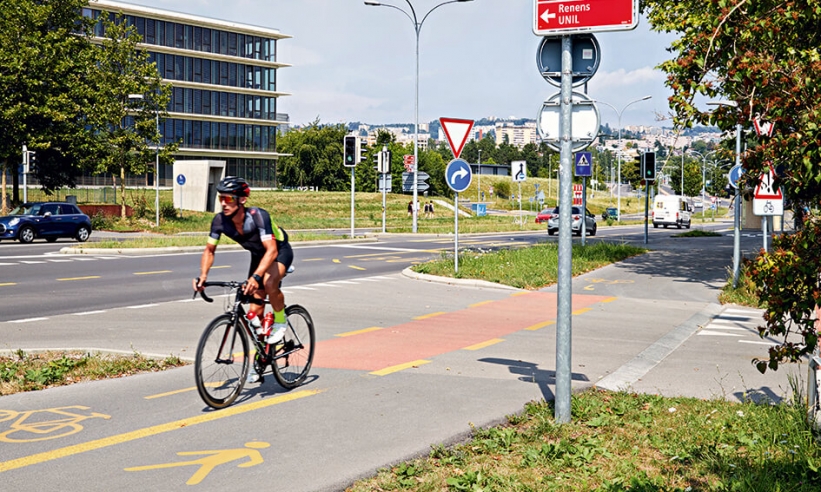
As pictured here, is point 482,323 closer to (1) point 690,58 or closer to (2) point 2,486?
(1) point 690,58

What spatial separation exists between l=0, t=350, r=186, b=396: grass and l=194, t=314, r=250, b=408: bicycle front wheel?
182 cm

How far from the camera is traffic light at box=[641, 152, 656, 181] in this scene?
3422cm

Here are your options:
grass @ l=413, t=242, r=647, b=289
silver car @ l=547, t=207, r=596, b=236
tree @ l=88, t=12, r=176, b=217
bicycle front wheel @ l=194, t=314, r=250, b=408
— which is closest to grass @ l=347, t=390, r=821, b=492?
bicycle front wheel @ l=194, t=314, r=250, b=408

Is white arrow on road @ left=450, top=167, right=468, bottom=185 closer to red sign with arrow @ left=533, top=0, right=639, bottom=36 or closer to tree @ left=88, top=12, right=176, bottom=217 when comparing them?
red sign with arrow @ left=533, top=0, right=639, bottom=36

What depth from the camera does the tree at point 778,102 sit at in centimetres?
499

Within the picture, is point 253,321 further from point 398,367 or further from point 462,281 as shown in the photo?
point 462,281

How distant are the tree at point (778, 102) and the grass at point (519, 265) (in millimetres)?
10509

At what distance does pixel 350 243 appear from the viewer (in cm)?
3375

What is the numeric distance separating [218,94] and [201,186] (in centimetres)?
3326

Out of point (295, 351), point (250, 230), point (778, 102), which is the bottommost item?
point (295, 351)

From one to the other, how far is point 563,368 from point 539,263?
46.6 feet

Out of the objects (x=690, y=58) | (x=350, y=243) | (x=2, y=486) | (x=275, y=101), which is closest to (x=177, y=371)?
(x=2, y=486)

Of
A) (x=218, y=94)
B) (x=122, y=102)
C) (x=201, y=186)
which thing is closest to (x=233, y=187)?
(x=122, y=102)

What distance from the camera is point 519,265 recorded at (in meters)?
19.9
